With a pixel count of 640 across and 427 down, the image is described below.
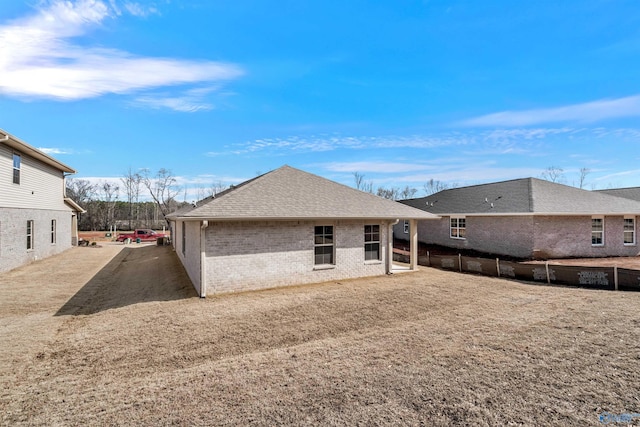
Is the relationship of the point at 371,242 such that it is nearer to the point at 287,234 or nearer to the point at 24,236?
the point at 287,234

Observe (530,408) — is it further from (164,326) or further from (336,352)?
(164,326)

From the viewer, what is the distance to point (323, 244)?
12.6 meters

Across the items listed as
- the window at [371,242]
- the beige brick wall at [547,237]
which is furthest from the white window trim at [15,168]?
the beige brick wall at [547,237]

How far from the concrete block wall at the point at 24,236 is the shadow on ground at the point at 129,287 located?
3.86m

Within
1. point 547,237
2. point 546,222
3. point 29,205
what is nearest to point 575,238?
point 547,237

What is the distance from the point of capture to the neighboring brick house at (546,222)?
688 inches

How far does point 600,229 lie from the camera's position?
61.2 ft

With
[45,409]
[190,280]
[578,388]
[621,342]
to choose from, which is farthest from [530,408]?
[190,280]

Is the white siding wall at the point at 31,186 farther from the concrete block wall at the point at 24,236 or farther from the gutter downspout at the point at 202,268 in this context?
the gutter downspout at the point at 202,268

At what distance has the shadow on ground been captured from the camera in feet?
32.2

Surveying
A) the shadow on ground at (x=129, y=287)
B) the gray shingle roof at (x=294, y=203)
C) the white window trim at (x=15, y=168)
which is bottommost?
the shadow on ground at (x=129, y=287)

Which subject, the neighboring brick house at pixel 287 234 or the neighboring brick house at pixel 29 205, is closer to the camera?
the neighboring brick house at pixel 287 234

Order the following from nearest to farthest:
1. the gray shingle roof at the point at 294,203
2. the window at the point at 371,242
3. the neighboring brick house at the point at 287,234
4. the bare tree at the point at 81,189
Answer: the neighboring brick house at the point at 287,234 → the gray shingle roof at the point at 294,203 → the window at the point at 371,242 → the bare tree at the point at 81,189

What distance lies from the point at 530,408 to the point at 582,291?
30.4 ft
